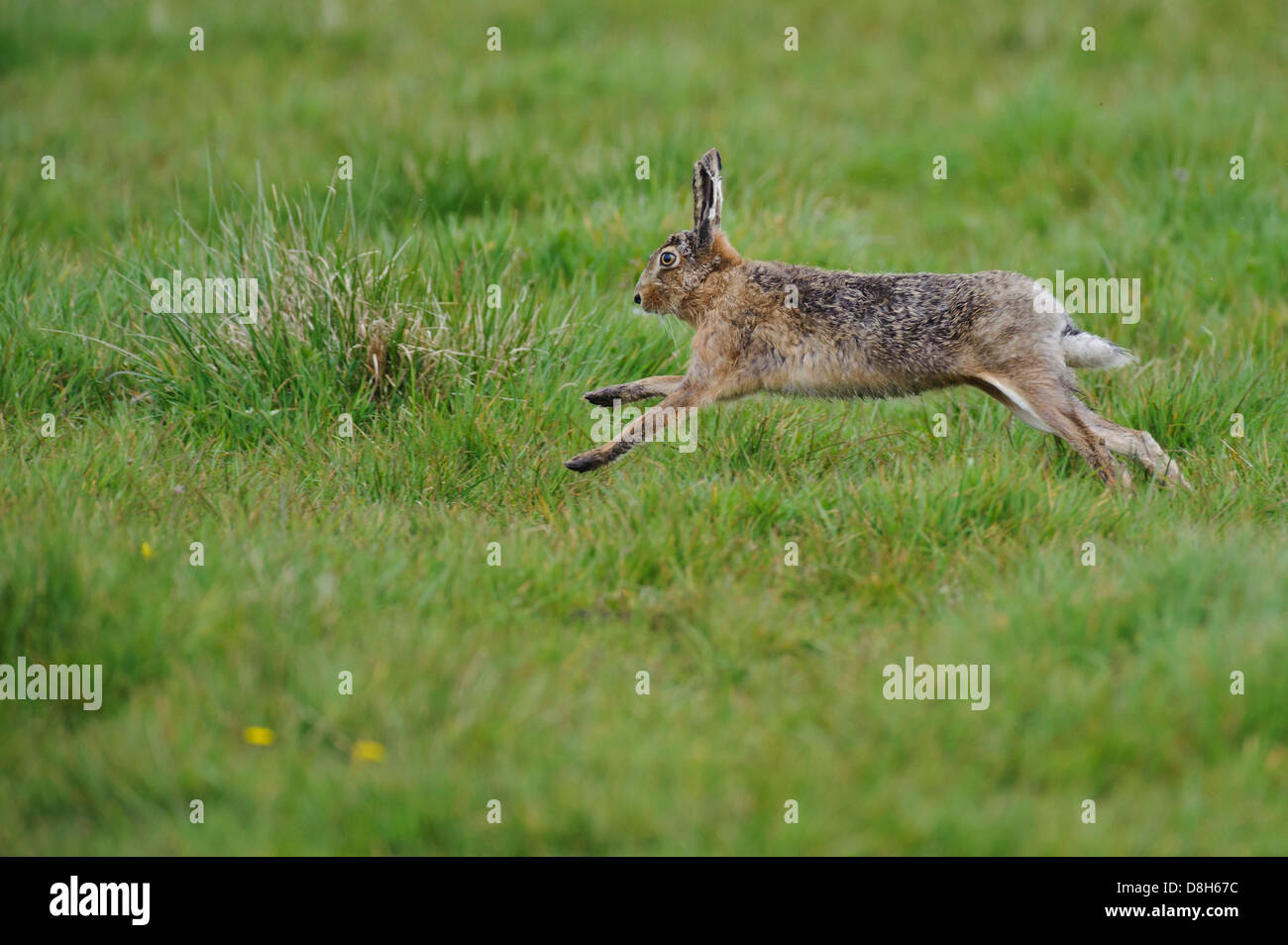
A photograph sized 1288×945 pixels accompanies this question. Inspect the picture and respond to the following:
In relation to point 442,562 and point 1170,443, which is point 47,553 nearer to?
point 442,562

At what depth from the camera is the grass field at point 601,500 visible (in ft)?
12.5

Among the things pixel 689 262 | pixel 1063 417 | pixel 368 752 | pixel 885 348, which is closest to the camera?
pixel 368 752

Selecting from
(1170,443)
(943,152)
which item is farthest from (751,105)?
(1170,443)

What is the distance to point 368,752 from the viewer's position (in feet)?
12.8

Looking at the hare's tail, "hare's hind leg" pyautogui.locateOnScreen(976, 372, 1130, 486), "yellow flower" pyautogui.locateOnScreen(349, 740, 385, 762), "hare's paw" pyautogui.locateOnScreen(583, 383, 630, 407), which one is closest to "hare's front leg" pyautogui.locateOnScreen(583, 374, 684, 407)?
"hare's paw" pyautogui.locateOnScreen(583, 383, 630, 407)

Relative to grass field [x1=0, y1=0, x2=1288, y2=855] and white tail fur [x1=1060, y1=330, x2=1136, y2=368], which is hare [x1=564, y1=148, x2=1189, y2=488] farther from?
grass field [x1=0, y1=0, x2=1288, y2=855]

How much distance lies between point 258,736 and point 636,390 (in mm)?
2592

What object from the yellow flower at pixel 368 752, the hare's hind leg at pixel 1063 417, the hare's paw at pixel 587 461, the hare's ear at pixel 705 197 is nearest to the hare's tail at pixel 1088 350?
the hare's hind leg at pixel 1063 417

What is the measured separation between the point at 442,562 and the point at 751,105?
6.33 m

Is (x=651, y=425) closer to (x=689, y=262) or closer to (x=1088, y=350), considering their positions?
(x=689, y=262)

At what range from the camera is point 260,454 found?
5875 mm

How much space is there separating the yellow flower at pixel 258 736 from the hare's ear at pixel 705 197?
3119 mm

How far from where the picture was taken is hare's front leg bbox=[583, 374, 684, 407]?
596 cm

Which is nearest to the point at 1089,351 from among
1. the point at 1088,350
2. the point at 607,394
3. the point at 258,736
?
the point at 1088,350
